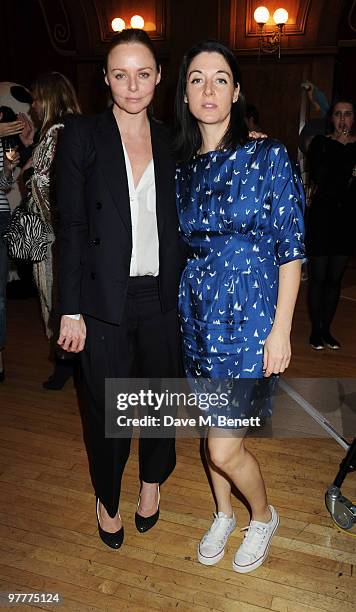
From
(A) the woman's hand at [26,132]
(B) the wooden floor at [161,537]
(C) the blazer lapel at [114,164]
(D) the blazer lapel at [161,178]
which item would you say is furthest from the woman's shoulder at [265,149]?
(A) the woman's hand at [26,132]

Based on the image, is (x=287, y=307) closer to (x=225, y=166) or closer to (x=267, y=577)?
(x=225, y=166)

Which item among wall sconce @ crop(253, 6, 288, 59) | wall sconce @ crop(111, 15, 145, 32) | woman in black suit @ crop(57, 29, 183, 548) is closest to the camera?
woman in black suit @ crop(57, 29, 183, 548)

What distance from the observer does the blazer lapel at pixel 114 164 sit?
63.6 inches

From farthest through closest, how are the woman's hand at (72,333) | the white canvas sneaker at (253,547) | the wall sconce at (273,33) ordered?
1. the wall sconce at (273,33)
2. the white canvas sneaker at (253,547)
3. the woman's hand at (72,333)

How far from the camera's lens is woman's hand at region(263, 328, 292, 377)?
62.0 inches

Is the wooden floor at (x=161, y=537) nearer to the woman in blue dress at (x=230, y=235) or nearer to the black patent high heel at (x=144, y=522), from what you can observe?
the black patent high heel at (x=144, y=522)

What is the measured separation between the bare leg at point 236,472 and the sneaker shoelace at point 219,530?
38 mm

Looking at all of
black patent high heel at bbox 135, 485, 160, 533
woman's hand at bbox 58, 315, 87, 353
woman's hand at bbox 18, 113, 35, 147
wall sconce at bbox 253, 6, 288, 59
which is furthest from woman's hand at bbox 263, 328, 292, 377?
wall sconce at bbox 253, 6, 288, 59

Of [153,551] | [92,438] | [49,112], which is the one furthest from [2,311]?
[153,551]

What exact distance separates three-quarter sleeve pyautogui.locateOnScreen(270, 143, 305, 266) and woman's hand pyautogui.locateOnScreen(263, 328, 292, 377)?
22 centimetres

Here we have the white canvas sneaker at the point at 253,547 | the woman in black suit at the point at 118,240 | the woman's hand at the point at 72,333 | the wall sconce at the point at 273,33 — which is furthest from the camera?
the wall sconce at the point at 273,33

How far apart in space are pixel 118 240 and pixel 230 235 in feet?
1.11

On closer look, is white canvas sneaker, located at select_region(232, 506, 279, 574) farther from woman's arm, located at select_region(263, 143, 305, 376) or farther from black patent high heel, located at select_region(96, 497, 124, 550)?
woman's arm, located at select_region(263, 143, 305, 376)

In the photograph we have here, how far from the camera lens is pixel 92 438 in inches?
73.1
